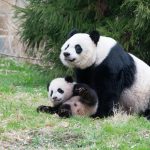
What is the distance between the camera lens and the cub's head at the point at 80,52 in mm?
8031

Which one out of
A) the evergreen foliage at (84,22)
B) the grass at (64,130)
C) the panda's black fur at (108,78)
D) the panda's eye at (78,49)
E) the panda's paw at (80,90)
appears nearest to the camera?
the grass at (64,130)

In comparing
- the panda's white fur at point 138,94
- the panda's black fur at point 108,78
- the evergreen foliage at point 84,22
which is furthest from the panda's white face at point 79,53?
the evergreen foliage at point 84,22

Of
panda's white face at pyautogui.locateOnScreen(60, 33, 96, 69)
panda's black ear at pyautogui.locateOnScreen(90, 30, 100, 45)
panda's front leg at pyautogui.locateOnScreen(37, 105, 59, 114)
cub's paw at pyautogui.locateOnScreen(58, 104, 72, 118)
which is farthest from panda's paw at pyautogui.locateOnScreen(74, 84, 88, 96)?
panda's black ear at pyautogui.locateOnScreen(90, 30, 100, 45)

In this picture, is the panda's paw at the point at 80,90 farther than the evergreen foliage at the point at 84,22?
No

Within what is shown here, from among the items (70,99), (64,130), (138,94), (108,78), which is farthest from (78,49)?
(64,130)

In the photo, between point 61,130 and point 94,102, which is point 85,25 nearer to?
point 94,102

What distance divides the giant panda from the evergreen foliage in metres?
3.21

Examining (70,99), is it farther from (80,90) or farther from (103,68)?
(103,68)

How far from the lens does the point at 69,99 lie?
26.7ft

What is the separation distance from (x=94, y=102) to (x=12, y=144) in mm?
1796

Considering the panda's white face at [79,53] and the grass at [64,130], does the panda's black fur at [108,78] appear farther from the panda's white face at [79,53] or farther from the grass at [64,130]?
the grass at [64,130]

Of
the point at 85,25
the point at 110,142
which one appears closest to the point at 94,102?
the point at 110,142

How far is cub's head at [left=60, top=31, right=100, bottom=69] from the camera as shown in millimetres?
8031

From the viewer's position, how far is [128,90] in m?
8.43
